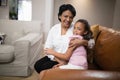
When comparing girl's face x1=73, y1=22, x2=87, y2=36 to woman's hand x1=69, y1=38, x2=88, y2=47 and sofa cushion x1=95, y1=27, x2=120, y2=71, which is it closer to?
woman's hand x1=69, y1=38, x2=88, y2=47

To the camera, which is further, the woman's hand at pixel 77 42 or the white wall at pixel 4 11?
the white wall at pixel 4 11

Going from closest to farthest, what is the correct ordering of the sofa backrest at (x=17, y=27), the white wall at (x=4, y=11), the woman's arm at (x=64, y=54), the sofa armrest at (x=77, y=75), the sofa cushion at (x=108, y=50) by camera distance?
the sofa armrest at (x=77, y=75), the sofa cushion at (x=108, y=50), the woman's arm at (x=64, y=54), the sofa backrest at (x=17, y=27), the white wall at (x=4, y=11)

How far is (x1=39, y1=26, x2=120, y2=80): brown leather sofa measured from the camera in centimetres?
119

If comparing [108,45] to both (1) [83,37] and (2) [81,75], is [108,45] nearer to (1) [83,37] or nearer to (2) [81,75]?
(1) [83,37]

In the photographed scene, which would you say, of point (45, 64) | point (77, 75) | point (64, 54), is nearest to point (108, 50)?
point (64, 54)

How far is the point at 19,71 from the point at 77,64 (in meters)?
1.47

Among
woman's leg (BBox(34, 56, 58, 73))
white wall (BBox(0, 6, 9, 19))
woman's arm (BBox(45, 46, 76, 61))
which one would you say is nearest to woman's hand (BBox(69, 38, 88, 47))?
woman's arm (BBox(45, 46, 76, 61))

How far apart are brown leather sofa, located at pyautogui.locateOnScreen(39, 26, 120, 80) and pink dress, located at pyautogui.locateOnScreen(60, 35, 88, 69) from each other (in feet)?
0.57

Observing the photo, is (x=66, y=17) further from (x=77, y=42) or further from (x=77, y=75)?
(x=77, y=75)

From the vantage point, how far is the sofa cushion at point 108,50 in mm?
1495

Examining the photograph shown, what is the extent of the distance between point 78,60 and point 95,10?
497cm

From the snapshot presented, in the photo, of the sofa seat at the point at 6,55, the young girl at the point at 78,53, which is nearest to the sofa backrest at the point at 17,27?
the sofa seat at the point at 6,55

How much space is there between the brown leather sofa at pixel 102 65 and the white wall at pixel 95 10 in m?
4.32

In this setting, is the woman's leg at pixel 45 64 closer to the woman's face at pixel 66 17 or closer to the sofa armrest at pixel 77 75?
the woman's face at pixel 66 17
